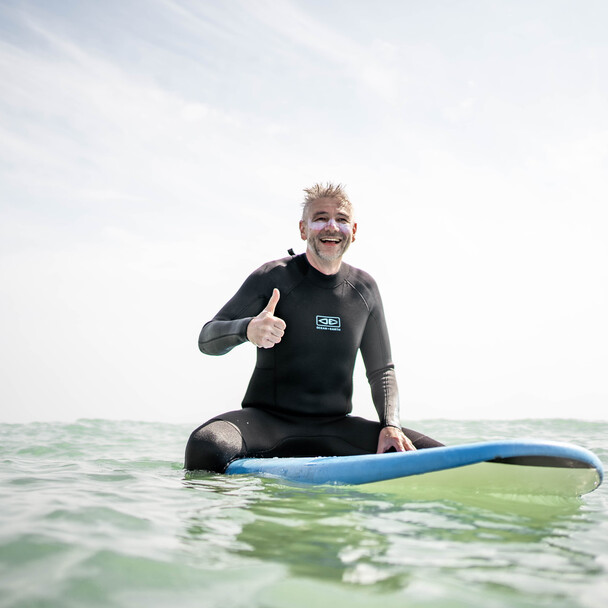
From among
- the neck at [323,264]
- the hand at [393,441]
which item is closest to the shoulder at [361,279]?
the neck at [323,264]

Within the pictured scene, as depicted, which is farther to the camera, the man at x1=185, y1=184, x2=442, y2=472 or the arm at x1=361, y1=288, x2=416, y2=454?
the arm at x1=361, y1=288, x2=416, y2=454

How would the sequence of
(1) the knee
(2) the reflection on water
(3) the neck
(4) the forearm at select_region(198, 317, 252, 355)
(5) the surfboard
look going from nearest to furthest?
(2) the reflection on water
(5) the surfboard
(1) the knee
(4) the forearm at select_region(198, 317, 252, 355)
(3) the neck

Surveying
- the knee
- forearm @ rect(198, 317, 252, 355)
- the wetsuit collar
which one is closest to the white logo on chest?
the wetsuit collar

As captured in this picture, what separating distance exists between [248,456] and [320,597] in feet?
6.42

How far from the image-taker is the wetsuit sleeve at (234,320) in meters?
3.18

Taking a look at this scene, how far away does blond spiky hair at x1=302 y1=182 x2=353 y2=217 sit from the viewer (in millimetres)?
3703

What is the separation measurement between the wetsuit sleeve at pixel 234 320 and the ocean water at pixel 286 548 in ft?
2.62

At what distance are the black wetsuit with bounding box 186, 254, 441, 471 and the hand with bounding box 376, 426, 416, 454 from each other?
6 cm

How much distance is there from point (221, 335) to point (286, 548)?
5.66 ft

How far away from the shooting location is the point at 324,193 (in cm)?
371

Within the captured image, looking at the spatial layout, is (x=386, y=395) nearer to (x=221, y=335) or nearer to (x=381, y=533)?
(x=221, y=335)

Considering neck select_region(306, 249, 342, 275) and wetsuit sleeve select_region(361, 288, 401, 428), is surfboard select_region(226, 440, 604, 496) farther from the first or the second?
neck select_region(306, 249, 342, 275)

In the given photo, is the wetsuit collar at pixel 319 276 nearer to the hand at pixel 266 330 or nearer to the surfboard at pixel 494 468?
the hand at pixel 266 330

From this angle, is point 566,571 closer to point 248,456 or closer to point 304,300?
point 248,456
